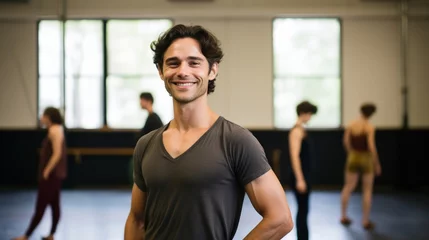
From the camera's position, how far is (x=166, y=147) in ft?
5.49

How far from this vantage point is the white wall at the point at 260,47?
35.3ft

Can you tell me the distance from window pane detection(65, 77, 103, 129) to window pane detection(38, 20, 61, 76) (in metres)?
0.35

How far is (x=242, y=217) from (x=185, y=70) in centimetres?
612

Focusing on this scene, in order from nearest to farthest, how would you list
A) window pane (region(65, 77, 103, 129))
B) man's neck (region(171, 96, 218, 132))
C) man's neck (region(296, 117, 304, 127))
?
man's neck (region(171, 96, 218, 132)) → man's neck (region(296, 117, 304, 127)) → window pane (region(65, 77, 103, 129))

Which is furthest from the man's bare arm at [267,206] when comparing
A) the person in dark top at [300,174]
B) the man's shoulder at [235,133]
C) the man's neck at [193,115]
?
the person in dark top at [300,174]

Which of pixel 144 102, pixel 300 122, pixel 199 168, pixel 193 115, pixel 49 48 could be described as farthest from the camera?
pixel 49 48

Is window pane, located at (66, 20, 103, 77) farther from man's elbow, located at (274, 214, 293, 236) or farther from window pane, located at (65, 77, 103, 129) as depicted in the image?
man's elbow, located at (274, 214, 293, 236)

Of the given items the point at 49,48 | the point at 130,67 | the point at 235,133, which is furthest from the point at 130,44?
the point at 235,133

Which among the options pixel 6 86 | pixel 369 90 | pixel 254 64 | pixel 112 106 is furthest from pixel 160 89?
pixel 369 90

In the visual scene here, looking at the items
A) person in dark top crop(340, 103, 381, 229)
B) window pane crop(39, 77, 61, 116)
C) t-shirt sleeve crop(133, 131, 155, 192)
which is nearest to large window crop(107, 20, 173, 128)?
window pane crop(39, 77, 61, 116)

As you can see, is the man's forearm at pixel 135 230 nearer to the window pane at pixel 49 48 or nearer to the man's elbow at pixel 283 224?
the man's elbow at pixel 283 224

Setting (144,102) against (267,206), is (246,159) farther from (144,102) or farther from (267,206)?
(144,102)

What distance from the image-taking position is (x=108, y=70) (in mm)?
10859

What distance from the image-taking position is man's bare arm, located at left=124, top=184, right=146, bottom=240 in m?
1.75
